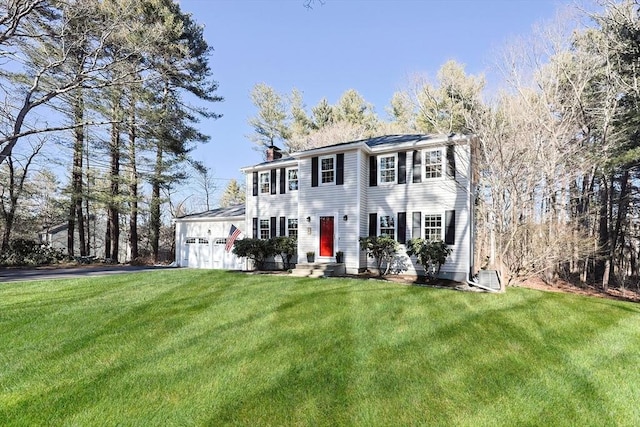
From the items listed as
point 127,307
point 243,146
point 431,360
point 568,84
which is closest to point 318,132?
point 243,146

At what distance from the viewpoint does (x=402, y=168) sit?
12156 millimetres

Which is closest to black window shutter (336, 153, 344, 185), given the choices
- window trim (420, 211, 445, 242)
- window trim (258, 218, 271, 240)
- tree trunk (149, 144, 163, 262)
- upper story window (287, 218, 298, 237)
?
upper story window (287, 218, 298, 237)

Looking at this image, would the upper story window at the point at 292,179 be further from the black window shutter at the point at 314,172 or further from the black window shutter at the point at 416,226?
the black window shutter at the point at 416,226

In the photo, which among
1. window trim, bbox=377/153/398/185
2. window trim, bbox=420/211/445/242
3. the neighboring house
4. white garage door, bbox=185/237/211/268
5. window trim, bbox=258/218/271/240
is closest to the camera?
window trim, bbox=420/211/445/242

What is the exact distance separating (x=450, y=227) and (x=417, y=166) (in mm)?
2486

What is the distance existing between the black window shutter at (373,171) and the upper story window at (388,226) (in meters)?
1.39

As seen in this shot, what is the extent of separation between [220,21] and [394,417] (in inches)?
438

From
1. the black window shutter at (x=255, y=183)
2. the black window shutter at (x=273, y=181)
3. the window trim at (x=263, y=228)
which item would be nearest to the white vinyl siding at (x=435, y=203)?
the black window shutter at (x=273, y=181)

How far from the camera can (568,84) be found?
1568cm

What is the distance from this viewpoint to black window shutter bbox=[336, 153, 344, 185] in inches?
495

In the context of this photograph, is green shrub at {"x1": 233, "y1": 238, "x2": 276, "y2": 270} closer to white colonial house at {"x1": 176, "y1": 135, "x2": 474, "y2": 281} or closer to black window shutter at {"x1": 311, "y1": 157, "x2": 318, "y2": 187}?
white colonial house at {"x1": 176, "y1": 135, "x2": 474, "y2": 281}

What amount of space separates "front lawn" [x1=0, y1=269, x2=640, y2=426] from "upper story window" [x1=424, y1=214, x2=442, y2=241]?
485cm

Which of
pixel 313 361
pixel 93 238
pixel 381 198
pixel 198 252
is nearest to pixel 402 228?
pixel 381 198

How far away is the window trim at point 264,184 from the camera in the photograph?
15410 mm
